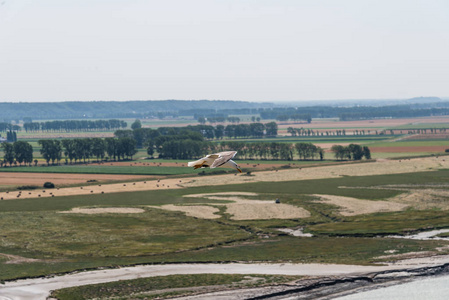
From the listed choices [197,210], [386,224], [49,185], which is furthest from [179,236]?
[49,185]

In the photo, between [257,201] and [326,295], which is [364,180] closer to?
[257,201]

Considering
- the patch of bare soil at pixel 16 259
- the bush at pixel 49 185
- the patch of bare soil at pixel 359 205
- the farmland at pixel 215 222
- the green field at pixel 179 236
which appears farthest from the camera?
the bush at pixel 49 185

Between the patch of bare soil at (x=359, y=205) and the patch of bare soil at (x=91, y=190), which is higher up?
the patch of bare soil at (x=91, y=190)

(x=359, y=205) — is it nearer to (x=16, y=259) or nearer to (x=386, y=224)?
(x=386, y=224)

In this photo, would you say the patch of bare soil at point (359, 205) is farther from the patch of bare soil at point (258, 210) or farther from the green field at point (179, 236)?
the patch of bare soil at point (258, 210)

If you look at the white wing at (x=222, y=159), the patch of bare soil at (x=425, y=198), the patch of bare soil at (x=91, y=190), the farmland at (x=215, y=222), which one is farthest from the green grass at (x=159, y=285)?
the patch of bare soil at (x=91, y=190)

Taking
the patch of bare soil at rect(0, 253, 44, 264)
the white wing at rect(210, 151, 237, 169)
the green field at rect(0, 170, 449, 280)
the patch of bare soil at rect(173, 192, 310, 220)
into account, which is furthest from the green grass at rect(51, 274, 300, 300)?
the white wing at rect(210, 151, 237, 169)

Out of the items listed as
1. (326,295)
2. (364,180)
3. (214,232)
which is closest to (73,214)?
(214,232)
